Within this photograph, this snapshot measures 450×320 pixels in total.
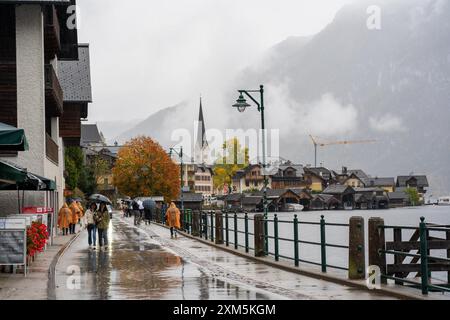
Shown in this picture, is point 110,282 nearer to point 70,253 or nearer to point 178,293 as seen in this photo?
point 178,293

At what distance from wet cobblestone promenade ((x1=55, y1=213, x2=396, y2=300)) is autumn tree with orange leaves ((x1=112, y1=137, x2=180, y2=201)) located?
78067 mm

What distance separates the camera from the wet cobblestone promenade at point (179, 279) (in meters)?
14.7

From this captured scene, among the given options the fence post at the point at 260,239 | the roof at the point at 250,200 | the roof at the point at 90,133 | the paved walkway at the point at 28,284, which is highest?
the roof at the point at 90,133

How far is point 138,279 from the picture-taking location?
695 inches

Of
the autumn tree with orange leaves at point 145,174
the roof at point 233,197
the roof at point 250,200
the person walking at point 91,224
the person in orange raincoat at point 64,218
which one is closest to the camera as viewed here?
the person walking at point 91,224

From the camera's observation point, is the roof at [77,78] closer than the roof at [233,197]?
Yes

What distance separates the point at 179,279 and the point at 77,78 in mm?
34992

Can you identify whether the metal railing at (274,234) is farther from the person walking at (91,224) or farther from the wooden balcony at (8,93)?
the wooden balcony at (8,93)

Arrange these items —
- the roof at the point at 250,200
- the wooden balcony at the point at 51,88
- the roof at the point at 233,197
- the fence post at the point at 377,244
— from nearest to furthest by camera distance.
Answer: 1. the fence post at the point at 377,244
2. the wooden balcony at the point at 51,88
3. the roof at the point at 250,200
4. the roof at the point at 233,197

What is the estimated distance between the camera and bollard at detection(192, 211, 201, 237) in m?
38.4

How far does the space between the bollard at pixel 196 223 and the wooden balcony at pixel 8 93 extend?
9870 millimetres

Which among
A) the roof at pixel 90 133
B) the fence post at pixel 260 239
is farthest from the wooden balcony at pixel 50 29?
the roof at pixel 90 133

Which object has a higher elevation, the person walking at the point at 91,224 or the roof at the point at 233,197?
the person walking at the point at 91,224

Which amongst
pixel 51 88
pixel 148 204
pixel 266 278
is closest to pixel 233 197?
pixel 148 204
